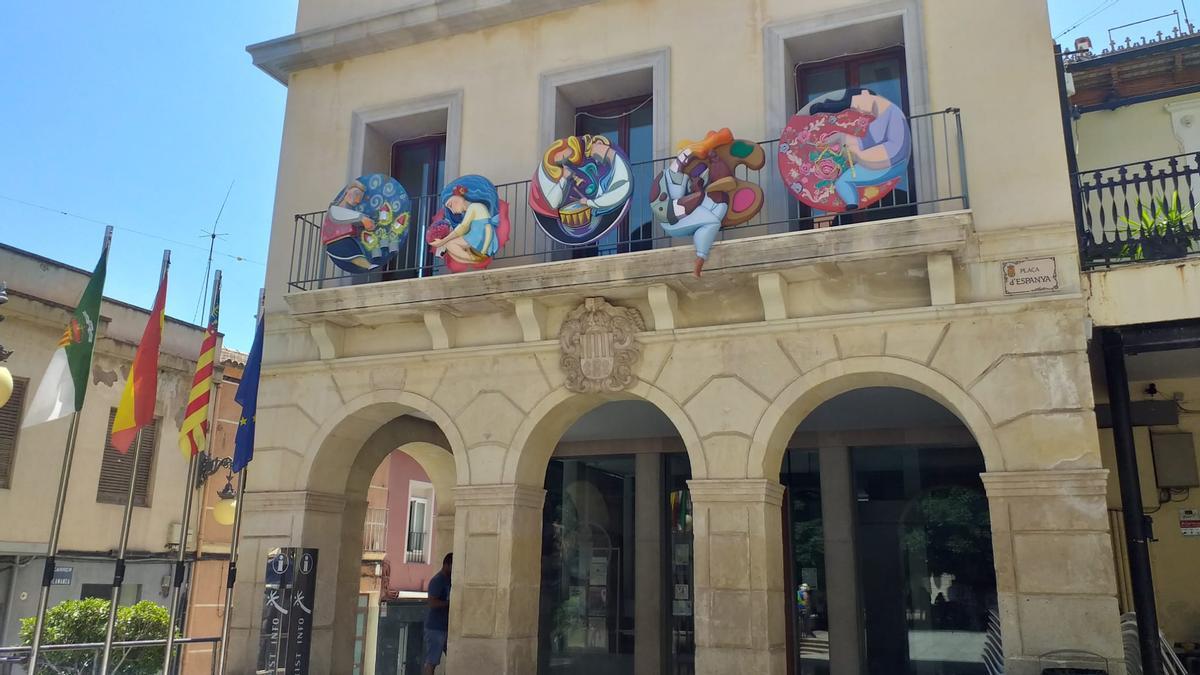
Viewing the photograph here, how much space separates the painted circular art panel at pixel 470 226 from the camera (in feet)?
33.0

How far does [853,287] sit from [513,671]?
5006 millimetres

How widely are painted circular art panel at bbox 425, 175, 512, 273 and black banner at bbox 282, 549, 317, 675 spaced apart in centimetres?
334

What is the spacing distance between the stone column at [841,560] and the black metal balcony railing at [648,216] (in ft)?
14.0

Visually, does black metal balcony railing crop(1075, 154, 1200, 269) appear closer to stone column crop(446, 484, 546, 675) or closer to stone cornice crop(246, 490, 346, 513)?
stone column crop(446, 484, 546, 675)

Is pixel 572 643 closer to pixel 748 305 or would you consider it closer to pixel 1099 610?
pixel 748 305

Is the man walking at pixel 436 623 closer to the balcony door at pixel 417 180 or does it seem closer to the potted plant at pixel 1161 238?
the balcony door at pixel 417 180

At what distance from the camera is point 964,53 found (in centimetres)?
914

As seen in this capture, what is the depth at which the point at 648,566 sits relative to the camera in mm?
13500

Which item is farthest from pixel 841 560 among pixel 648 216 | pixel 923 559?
pixel 648 216

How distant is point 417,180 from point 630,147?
9.98 ft

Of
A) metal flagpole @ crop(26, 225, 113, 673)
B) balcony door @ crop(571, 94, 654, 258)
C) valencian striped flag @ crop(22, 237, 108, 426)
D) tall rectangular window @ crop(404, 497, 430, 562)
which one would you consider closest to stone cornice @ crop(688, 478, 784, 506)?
balcony door @ crop(571, 94, 654, 258)

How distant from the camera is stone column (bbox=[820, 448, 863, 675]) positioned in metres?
12.1

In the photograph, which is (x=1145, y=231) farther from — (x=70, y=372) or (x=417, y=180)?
(x=70, y=372)

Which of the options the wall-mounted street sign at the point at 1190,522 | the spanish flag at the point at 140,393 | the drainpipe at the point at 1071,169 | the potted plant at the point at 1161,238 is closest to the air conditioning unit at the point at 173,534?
the spanish flag at the point at 140,393
